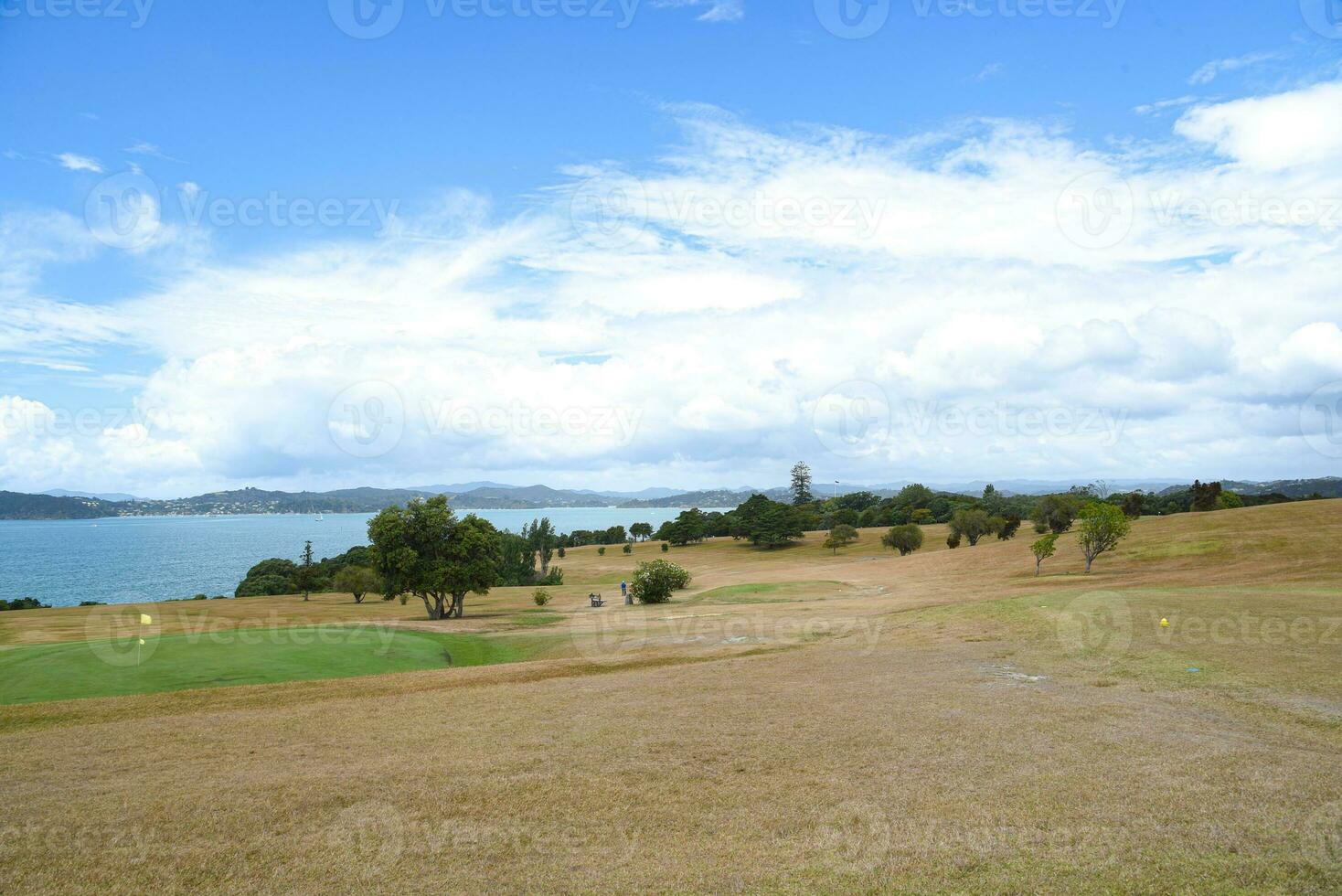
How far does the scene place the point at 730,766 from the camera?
498 inches

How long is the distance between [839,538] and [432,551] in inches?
2614

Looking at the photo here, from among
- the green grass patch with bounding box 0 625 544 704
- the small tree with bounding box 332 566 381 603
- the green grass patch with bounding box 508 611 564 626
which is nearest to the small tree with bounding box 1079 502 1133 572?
the green grass patch with bounding box 508 611 564 626

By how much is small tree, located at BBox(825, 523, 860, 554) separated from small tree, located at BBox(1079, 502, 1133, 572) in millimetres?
54016

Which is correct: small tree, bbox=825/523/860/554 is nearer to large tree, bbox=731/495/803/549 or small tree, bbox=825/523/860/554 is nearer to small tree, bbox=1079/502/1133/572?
large tree, bbox=731/495/803/549

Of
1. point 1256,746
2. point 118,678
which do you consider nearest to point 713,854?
point 1256,746

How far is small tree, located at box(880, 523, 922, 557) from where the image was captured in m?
90.4

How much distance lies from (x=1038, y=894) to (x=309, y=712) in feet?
52.1

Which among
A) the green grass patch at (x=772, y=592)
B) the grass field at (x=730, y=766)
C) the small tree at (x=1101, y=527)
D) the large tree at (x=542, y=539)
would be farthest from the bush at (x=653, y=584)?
the large tree at (x=542, y=539)

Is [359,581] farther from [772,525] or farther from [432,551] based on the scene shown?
[772,525]

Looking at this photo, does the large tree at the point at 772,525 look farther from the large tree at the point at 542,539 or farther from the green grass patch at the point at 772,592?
the green grass patch at the point at 772,592

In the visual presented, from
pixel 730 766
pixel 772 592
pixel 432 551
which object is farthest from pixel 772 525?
pixel 730 766

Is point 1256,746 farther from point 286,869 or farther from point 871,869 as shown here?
point 286,869

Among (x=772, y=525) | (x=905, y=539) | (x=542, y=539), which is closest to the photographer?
(x=905, y=539)

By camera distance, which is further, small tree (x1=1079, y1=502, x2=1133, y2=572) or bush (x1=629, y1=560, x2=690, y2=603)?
bush (x1=629, y1=560, x2=690, y2=603)
